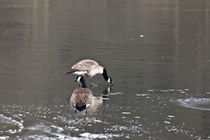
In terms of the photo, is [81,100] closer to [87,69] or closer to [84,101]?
[84,101]

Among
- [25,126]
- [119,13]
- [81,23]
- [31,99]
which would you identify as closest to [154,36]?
[81,23]

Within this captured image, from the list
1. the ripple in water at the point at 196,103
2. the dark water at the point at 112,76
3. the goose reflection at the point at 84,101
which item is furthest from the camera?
the ripple in water at the point at 196,103

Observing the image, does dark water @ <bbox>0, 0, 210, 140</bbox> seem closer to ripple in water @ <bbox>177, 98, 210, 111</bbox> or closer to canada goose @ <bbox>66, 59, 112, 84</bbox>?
ripple in water @ <bbox>177, 98, 210, 111</bbox>

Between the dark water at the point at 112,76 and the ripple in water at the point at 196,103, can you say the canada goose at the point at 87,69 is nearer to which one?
the dark water at the point at 112,76

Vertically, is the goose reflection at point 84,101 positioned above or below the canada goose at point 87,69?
below

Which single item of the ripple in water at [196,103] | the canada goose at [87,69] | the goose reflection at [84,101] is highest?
the canada goose at [87,69]

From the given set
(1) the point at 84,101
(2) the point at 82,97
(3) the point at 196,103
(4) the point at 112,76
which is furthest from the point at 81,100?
(4) the point at 112,76

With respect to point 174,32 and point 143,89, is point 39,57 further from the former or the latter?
point 174,32

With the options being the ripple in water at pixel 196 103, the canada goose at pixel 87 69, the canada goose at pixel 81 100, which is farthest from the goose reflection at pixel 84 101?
the ripple in water at pixel 196 103

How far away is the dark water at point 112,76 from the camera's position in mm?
10406

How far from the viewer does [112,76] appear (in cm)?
1570

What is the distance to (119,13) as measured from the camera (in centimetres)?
3722

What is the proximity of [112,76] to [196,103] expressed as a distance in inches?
142

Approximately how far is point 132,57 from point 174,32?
30.2 ft
